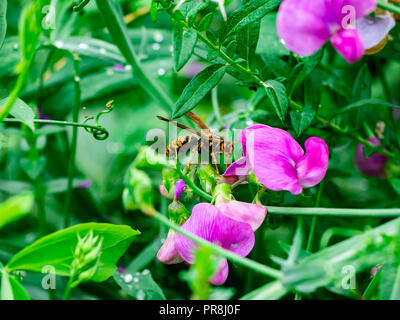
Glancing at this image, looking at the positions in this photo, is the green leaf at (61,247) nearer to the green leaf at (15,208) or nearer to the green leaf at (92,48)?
the green leaf at (15,208)

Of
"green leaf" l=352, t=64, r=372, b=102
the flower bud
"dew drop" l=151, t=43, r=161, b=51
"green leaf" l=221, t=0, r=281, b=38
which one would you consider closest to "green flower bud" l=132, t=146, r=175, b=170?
the flower bud

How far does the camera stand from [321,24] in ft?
1.05

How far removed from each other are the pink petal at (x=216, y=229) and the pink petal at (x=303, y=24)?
4.9 inches

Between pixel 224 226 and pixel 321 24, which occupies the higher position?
pixel 321 24

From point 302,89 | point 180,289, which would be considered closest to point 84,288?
point 180,289

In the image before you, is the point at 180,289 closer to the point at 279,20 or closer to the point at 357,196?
the point at 357,196

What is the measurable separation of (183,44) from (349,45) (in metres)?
0.11

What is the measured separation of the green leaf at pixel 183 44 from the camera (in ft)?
1.13

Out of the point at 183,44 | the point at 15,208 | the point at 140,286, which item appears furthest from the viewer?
the point at 140,286

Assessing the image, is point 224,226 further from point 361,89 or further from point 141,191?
point 361,89

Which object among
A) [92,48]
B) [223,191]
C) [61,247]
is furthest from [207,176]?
[92,48]

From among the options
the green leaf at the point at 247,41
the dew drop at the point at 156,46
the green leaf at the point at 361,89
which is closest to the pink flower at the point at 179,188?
the green leaf at the point at 247,41

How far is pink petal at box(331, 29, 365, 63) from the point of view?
1.01ft

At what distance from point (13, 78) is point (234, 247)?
447 millimetres
